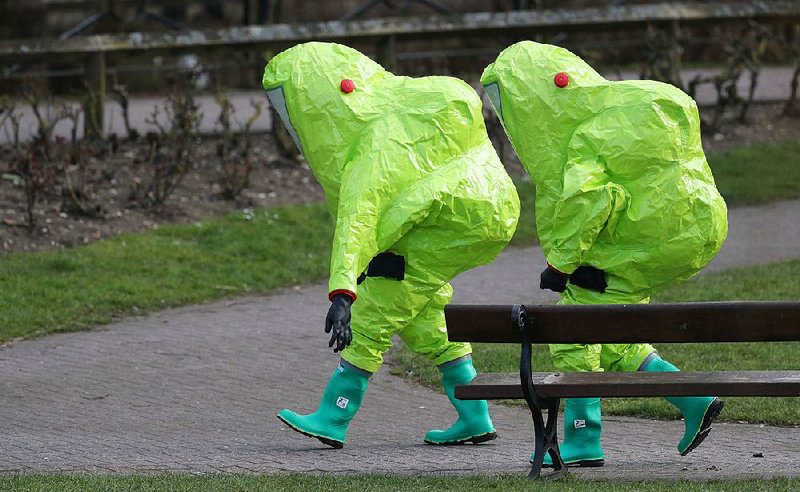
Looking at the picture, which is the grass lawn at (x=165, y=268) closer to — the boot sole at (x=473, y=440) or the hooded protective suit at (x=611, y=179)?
the boot sole at (x=473, y=440)

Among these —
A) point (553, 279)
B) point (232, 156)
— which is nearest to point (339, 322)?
point (553, 279)

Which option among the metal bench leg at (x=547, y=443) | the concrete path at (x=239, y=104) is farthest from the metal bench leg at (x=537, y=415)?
the concrete path at (x=239, y=104)

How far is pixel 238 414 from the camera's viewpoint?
7234 mm

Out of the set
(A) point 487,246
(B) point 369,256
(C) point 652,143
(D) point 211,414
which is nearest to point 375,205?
(B) point 369,256

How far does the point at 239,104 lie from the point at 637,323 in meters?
12.8

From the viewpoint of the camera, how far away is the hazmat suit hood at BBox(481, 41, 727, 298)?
5.90 meters

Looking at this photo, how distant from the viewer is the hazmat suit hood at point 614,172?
5902mm

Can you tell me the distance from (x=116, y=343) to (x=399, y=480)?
3.71 metres

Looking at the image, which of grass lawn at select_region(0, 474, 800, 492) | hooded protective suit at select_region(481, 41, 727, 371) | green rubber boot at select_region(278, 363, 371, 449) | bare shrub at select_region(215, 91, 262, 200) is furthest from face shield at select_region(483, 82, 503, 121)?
bare shrub at select_region(215, 91, 262, 200)

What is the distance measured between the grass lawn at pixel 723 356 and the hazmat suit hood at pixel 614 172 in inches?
45.0

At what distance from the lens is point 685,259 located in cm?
603

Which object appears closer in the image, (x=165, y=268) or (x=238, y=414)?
(x=238, y=414)

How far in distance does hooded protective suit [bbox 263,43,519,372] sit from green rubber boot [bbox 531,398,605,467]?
697 mm

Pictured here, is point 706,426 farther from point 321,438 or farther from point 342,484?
point 321,438
